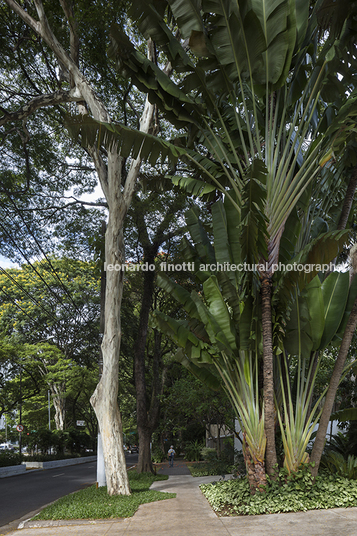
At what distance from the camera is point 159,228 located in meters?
18.1

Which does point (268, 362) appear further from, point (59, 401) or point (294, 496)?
point (59, 401)

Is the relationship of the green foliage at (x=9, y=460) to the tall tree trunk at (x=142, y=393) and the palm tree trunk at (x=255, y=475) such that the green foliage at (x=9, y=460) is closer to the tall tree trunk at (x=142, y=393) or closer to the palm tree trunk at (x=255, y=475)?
the tall tree trunk at (x=142, y=393)

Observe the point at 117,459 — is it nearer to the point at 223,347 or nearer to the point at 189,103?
the point at 223,347

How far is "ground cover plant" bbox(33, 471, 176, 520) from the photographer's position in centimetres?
869

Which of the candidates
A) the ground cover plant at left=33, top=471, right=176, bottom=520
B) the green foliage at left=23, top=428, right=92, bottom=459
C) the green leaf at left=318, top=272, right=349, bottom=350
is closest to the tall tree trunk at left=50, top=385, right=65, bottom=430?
the green foliage at left=23, top=428, right=92, bottom=459

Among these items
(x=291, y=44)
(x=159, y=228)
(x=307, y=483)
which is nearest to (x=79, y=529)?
(x=307, y=483)

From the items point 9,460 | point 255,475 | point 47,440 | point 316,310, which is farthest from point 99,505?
point 47,440

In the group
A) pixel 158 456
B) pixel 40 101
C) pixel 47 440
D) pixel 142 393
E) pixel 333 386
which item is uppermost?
pixel 40 101

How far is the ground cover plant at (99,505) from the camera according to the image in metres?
8.69

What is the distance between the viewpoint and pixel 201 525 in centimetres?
708

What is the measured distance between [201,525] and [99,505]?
11.0ft

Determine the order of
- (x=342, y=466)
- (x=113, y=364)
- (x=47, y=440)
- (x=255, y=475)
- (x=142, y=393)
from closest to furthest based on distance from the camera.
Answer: (x=255, y=475) < (x=342, y=466) < (x=113, y=364) < (x=142, y=393) < (x=47, y=440)

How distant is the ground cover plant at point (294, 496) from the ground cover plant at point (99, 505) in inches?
83.4

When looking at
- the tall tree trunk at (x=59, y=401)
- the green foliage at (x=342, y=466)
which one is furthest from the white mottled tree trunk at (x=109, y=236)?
the tall tree trunk at (x=59, y=401)
